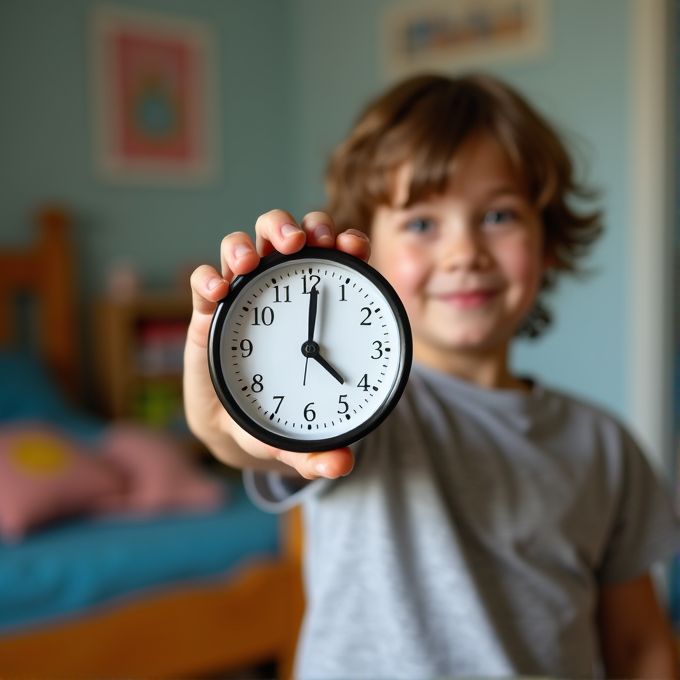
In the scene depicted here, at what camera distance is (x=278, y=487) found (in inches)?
30.6

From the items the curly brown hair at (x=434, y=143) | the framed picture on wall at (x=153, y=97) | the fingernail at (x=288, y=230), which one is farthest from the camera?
the framed picture on wall at (x=153, y=97)

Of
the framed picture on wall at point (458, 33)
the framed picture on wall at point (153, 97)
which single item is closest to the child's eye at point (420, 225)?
the framed picture on wall at point (458, 33)

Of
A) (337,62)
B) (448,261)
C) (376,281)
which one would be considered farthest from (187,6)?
(376,281)

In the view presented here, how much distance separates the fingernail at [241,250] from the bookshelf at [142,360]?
8.42 ft

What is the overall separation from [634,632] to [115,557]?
48.3 inches

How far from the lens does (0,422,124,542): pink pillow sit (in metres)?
1.86

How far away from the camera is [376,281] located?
0.52m

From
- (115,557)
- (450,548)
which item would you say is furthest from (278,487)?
(115,557)

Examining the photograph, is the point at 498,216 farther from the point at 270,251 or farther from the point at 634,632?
the point at 634,632

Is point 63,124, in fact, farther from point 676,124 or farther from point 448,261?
point 448,261

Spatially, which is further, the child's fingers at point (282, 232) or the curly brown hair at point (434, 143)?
the curly brown hair at point (434, 143)

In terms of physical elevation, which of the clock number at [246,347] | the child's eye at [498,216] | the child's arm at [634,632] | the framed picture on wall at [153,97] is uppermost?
the framed picture on wall at [153,97]

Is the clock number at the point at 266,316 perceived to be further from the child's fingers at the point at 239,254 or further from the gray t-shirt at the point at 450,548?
the gray t-shirt at the point at 450,548

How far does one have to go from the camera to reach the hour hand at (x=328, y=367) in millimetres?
519
